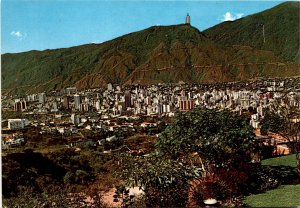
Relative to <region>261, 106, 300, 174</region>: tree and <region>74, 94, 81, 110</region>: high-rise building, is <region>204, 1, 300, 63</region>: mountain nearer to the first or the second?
<region>261, 106, 300, 174</region>: tree

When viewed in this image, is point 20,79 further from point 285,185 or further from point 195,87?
point 285,185

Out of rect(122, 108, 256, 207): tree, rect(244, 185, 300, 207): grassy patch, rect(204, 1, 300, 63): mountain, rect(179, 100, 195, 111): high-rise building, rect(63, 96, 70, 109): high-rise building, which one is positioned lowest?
rect(244, 185, 300, 207): grassy patch

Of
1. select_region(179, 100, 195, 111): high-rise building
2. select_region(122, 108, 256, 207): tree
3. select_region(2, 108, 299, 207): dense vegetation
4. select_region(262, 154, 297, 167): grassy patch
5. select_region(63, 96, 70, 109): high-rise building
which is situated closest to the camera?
select_region(2, 108, 299, 207): dense vegetation

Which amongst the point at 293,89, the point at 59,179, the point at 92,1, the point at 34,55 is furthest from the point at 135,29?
the point at 293,89

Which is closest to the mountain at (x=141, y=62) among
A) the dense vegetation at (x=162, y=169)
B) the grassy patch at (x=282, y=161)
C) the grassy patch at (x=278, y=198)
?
the dense vegetation at (x=162, y=169)

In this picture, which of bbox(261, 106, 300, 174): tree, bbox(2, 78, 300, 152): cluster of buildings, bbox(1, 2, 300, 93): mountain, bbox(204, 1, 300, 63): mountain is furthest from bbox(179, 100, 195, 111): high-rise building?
bbox(261, 106, 300, 174): tree

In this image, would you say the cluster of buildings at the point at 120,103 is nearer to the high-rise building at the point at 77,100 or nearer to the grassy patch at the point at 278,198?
the high-rise building at the point at 77,100
